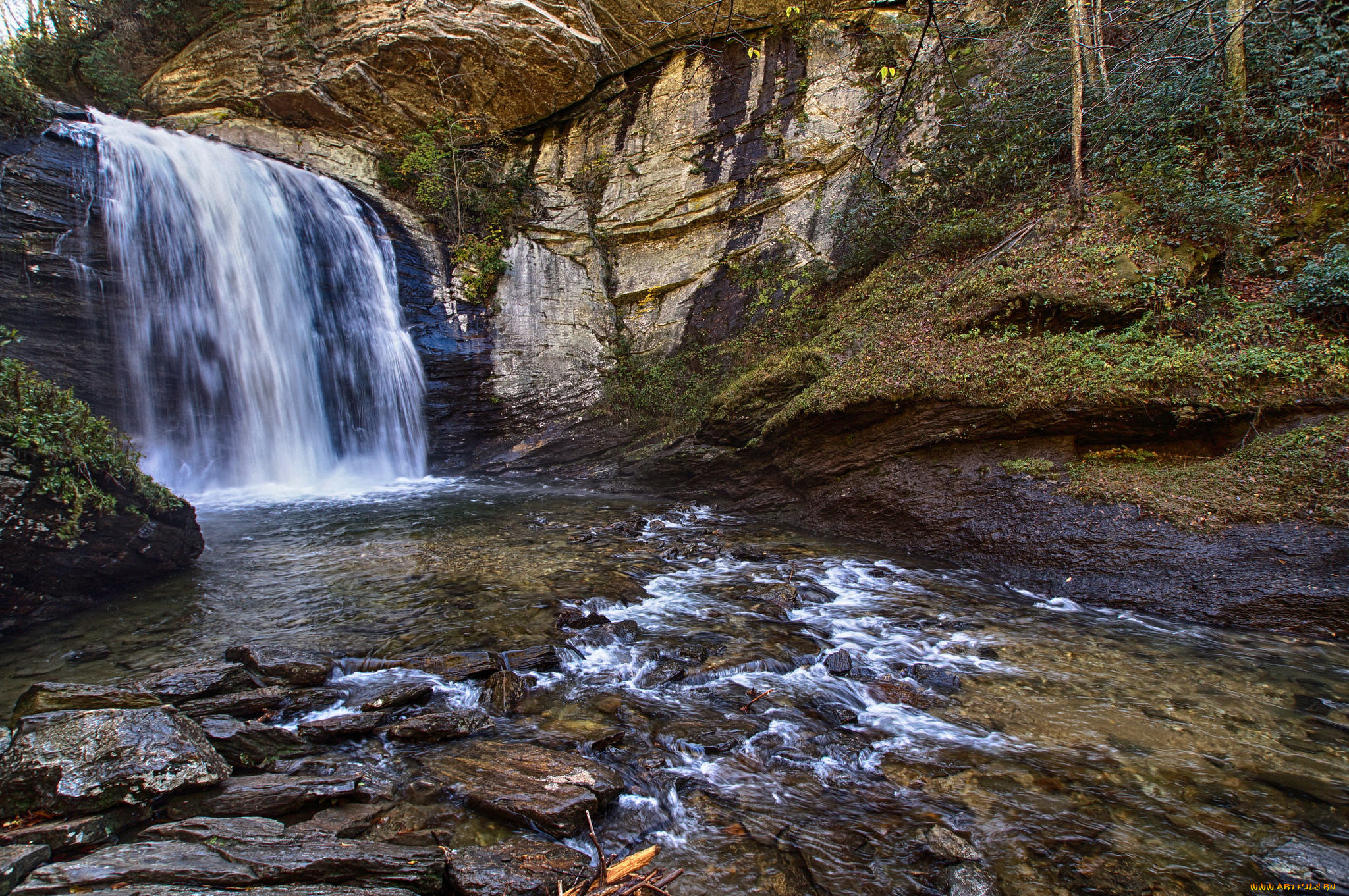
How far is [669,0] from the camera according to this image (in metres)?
12.4

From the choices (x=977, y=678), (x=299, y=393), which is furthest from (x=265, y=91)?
(x=977, y=678)

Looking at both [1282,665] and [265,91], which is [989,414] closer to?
[1282,665]

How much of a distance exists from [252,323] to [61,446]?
734 cm

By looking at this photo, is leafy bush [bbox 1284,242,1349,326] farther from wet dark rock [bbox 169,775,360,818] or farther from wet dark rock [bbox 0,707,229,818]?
wet dark rock [bbox 0,707,229,818]

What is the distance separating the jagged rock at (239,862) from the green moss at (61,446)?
14.4ft

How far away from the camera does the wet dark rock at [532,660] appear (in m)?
3.84

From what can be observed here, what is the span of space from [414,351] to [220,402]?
3834 mm

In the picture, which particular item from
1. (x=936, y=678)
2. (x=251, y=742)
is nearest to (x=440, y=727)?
(x=251, y=742)

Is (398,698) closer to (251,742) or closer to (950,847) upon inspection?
(251,742)

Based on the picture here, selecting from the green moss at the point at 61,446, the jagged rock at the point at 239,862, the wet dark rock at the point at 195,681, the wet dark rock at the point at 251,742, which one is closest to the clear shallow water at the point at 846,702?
the jagged rock at the point at 239,862

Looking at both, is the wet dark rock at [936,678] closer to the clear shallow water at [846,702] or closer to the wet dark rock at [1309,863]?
the clear shallow water at [846,702]

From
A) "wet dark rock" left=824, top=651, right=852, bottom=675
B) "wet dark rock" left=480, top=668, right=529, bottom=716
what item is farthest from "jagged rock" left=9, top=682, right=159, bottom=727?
"wet dark rock" left=824, top=651, right=852, bottom=675

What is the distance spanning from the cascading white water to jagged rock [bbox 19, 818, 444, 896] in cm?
1009

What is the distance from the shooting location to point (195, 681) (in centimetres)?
332
